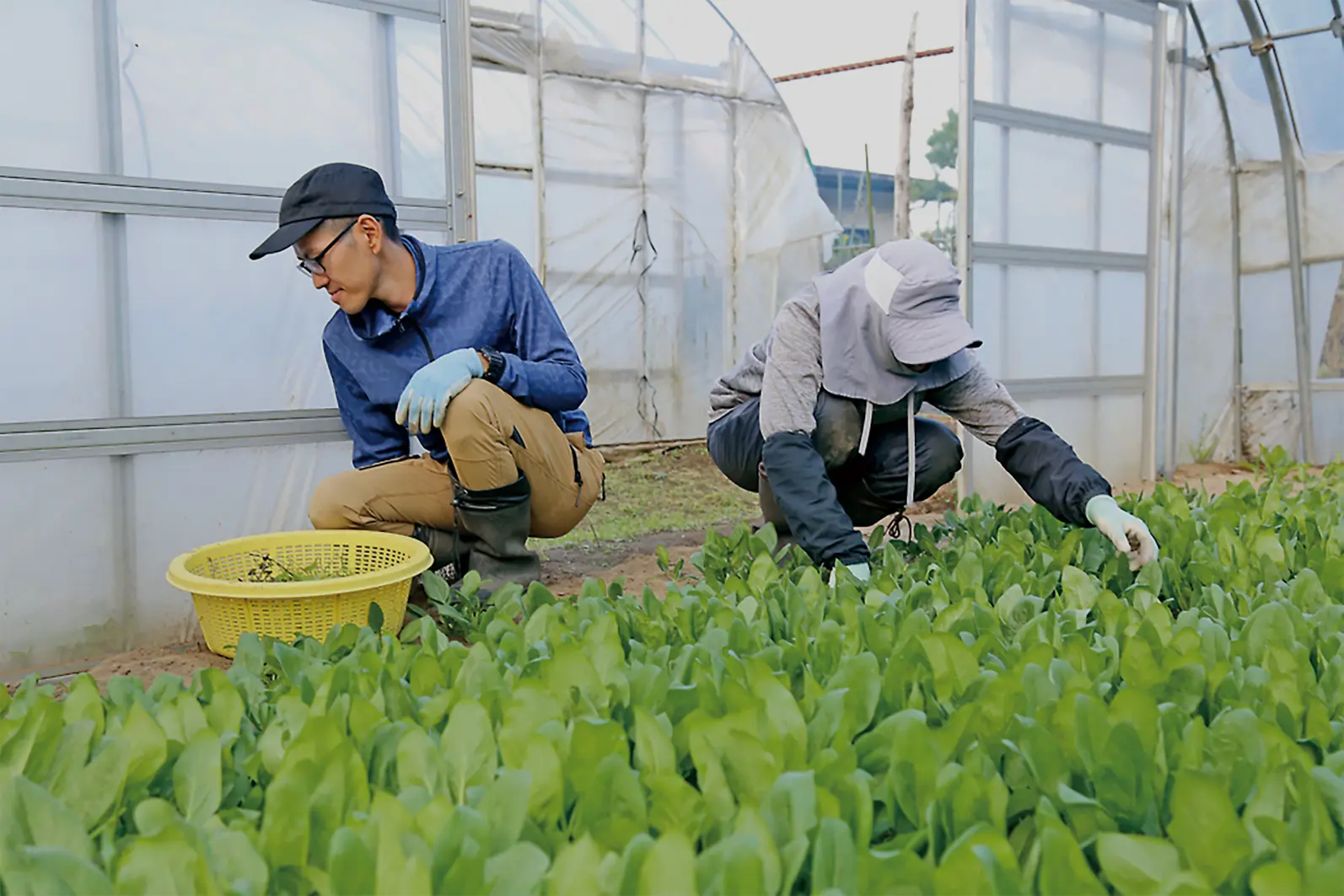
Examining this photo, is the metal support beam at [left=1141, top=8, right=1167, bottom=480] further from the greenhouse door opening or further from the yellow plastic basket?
the yellow plastic basket

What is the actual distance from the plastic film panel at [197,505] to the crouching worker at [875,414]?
1.29m

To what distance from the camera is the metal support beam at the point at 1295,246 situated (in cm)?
667

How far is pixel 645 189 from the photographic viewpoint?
27.3ft

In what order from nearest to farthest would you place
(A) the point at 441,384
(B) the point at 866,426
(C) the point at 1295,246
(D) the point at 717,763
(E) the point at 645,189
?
(D) the point at 717,763 → (A) the point at 441,384 → (B) the point at 866,426 → (C) the point at 1295,246 → (E) the point at 645,189

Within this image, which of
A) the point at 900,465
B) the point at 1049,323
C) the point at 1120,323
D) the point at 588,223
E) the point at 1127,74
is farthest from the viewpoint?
the point at 588,223

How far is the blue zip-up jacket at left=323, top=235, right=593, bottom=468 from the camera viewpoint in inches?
120

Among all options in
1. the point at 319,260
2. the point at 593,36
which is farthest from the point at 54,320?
the point at 593,36

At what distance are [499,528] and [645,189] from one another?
572 centimetres

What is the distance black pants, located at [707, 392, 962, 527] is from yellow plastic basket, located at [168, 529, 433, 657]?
43.0 inches

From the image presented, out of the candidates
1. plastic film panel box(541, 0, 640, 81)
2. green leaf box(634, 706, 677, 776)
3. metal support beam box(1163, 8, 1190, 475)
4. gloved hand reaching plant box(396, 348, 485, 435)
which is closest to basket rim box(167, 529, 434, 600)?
gloved hand reaching plant box(396, 348, 485, 435)

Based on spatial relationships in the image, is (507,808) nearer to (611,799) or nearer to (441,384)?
(611,799)

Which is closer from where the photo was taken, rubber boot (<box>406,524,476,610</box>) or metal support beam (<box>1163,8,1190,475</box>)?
rubber boot (<box>406,524,476,610</box>)

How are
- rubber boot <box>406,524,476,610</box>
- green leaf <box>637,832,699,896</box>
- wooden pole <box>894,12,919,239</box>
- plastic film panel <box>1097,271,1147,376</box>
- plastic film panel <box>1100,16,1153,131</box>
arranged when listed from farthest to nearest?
wooden pole <box>894,12,919,239</box>
plastic film panel <box>1097,271,1147,376</box>
plastic film panel <box>1100,16,1153,131</box>
rubber boot <box>406,524,476,610</box>
green leaf <box>637,832,699,896</box>

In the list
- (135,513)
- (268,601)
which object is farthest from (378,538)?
(135,513)
